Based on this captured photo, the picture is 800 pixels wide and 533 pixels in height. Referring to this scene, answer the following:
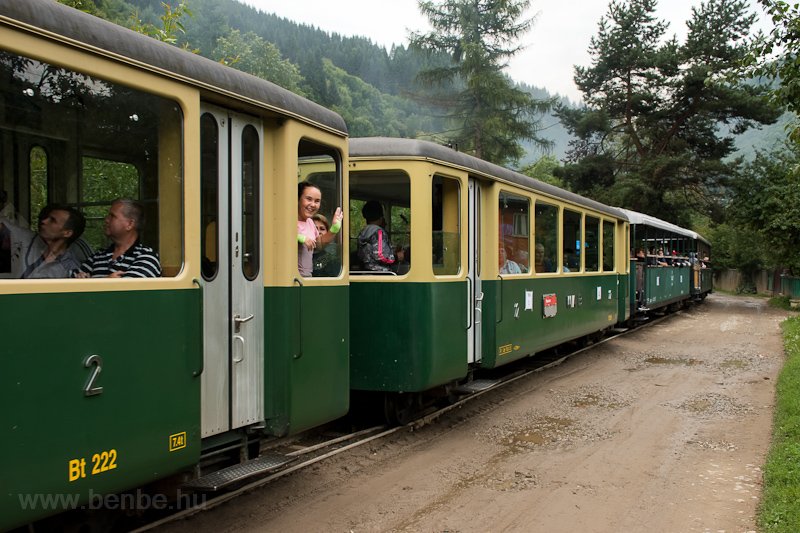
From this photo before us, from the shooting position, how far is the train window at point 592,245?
40.7 ft

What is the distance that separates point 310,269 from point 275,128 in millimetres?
1023

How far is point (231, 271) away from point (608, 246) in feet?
36.5

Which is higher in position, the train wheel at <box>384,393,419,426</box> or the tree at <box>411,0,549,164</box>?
the tree at <box>411,0,549,164</box>

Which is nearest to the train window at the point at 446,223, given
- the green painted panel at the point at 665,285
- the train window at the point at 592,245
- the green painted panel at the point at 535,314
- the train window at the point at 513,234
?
the green painted panel at the point at 535,314

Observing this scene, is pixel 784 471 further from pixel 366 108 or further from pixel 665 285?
pixel 366 108

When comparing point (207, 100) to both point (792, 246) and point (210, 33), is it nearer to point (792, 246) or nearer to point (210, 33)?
point (792, 246)

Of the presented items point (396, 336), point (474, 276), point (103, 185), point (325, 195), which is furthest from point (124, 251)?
point (474, 276)

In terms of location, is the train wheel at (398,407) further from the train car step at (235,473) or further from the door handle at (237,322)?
the door handle at (237,322)

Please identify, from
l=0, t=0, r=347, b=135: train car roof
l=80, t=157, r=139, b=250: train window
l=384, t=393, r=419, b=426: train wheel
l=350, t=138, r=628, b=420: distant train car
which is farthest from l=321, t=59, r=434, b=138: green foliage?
l=80, t=157, r=139, b=250: train window

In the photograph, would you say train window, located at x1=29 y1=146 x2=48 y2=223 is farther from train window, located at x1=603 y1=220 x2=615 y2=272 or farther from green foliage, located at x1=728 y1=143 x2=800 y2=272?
green foliage, located at x1=728 y1=143 x2=800 y2=272

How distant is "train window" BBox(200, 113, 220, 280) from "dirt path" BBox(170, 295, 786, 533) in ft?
5.77

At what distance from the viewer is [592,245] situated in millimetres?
12852

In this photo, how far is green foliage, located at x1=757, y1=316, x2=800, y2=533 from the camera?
16.2ft

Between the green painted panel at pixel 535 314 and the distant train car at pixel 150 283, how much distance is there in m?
3.22
